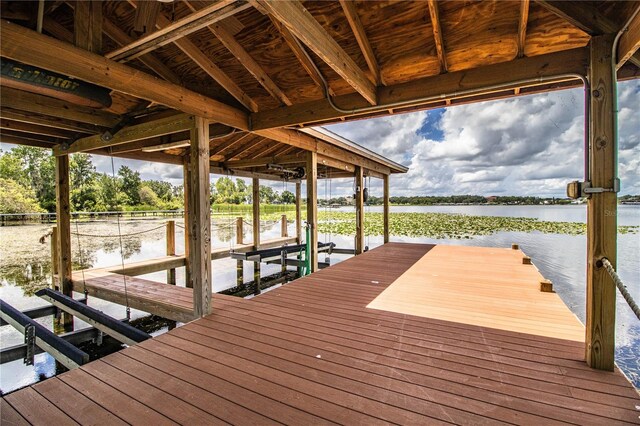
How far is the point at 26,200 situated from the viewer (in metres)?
19.1

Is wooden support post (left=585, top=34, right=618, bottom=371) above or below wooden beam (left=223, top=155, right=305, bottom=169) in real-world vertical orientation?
below

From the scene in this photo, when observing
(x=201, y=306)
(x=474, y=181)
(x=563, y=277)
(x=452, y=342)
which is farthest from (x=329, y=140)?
(x=474, y=181)

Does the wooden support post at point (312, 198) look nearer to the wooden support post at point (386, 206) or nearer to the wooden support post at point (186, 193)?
the wooden support post at point (186, 193)

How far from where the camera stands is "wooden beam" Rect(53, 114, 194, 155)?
3172mm

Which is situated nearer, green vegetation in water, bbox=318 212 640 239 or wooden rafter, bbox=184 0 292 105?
wooden rafter, bbox=184 0 292 105

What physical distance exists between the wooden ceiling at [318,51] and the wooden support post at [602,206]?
0.48 feet

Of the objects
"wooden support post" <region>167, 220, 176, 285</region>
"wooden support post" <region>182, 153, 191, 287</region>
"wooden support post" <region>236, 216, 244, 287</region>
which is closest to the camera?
"wooden support post" <region>182, 153, 191, 287</region>

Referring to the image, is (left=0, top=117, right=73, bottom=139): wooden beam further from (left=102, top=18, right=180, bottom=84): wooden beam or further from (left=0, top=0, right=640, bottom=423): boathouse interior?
(left=102, top=18, right=180, bottom=84): wooden beam

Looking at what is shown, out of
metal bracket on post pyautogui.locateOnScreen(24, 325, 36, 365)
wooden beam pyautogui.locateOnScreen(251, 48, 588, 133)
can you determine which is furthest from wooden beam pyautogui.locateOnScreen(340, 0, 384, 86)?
metal bracket on post pyautogui.locateOnScreen(24, 325, 36, 365)

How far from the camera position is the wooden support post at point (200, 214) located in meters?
3.07

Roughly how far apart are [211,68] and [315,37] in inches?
56.6

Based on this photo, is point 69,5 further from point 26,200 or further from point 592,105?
point 26,200

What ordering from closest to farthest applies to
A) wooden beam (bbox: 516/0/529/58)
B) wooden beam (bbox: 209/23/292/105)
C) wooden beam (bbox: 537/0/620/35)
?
1. wooden beam (bbox: 537/0/620/35)
2. wooden beam (bbox: 516/0/529/58)
3. wooden beam (bbox: 209/23/292/105)

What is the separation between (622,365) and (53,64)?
24.5 feet
